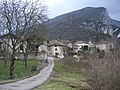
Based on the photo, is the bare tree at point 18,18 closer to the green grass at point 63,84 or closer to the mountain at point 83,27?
the green grass at point 63,84

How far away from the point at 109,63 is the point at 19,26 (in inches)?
939

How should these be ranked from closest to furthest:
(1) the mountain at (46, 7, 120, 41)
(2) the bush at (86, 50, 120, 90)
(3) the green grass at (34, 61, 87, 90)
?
(2) the bush at (86, 50, 120, 90)
(3) the green grass at (34, 61, 87, 90)
(1) the mountain at (46, 7, 120, 41)

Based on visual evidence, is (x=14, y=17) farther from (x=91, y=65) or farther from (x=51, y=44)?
(x=51, y=44)

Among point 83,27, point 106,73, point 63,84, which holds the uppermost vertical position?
point 83,27

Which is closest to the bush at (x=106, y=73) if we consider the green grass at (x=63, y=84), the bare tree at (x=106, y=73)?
the bare tree at (x=106, y=73)

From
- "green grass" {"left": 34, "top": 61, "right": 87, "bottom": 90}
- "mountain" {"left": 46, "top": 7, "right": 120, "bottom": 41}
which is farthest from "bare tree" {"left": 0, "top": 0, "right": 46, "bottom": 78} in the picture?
"mountain" {"left": 46, "top": 7, "right": 120, "bottom": 41}

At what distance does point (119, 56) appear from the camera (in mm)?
26391

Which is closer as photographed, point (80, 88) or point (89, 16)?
point (80, 88)

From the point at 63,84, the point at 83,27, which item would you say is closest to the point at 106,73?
the point at 63,84

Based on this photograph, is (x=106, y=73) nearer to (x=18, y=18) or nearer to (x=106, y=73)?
(x=106, y=73)

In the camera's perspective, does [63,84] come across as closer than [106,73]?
No

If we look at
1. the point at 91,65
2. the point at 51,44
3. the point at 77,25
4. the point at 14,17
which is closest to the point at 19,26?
the point at 14,17

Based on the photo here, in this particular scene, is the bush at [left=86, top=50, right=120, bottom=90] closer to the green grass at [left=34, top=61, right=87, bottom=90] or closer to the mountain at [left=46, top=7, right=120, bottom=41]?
the green grass at [left=34, top=61, right=87, bottom=90]

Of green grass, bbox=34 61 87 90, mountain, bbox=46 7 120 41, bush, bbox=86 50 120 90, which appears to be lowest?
green grass, bbox=34 61 87 90
